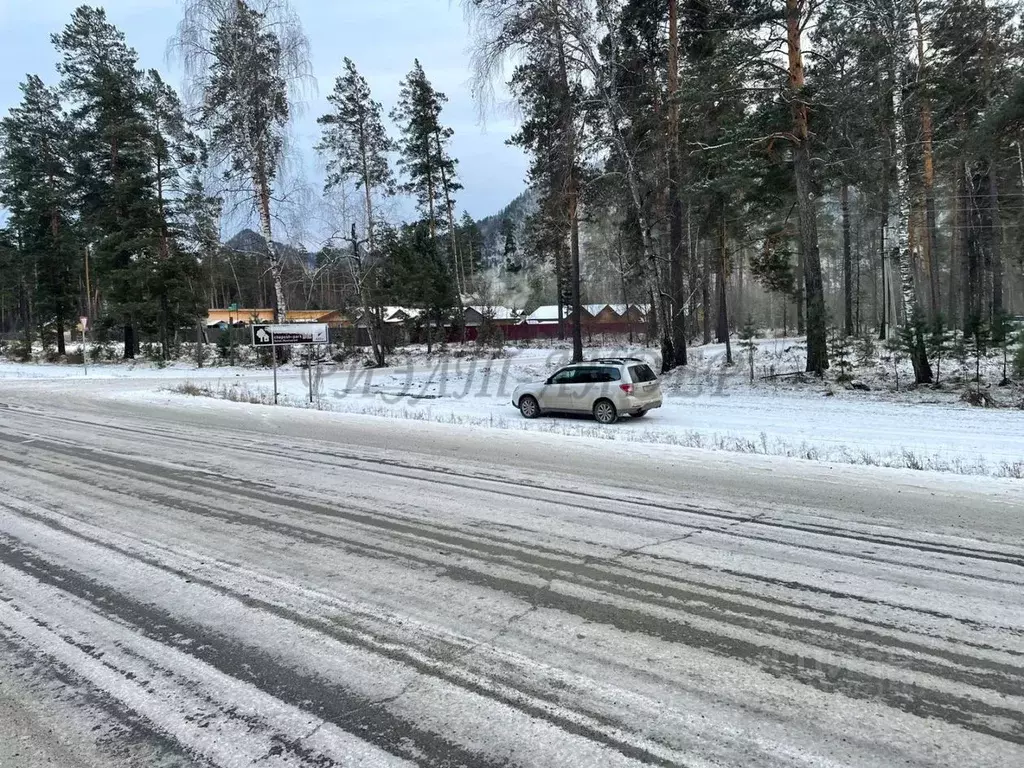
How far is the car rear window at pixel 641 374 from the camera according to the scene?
1507 centimetres

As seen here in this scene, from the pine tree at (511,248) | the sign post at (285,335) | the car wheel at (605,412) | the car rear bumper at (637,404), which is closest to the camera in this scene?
the car rear bumper at (637,404)

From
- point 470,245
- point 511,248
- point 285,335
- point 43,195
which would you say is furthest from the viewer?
point 511,248

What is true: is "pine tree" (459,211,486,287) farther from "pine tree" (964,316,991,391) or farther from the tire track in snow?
the tire track in snow

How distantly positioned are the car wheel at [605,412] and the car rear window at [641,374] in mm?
824

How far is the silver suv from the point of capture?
15.0m

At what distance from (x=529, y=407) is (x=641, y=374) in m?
3.12

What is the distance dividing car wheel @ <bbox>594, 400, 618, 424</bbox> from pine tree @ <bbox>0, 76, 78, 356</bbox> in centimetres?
4309

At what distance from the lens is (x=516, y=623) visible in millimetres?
3822

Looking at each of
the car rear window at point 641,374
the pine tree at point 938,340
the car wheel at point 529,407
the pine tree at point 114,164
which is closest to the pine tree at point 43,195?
the pine tree at point 114,164

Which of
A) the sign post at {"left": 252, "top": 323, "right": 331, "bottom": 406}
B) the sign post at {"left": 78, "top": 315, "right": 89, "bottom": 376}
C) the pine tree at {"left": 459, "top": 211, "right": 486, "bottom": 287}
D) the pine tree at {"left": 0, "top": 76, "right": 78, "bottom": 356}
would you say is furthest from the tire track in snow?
the pine tree at {"left": 459, "top": 211, "right": 486, "bottom": 287}

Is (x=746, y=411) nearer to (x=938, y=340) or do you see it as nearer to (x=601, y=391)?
(x=601, y=391)

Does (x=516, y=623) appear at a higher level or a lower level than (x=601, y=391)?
lower

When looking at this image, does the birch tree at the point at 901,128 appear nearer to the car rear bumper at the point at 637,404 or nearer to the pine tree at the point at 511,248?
the car rear bumper at the point at 637,404

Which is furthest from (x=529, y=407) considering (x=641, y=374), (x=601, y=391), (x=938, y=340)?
(x=938, y=340)
